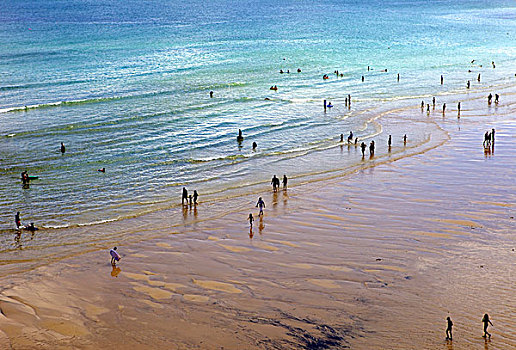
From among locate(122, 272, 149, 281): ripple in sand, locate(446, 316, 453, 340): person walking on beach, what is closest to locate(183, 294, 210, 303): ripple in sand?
locate(122, 272, 149, 281): ripple in sand

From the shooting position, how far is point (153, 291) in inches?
797

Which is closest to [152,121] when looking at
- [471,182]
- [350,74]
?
[471,182]

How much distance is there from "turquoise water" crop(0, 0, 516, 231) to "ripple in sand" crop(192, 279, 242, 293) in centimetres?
994

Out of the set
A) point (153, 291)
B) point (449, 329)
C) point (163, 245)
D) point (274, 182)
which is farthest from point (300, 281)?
point (274, 182)

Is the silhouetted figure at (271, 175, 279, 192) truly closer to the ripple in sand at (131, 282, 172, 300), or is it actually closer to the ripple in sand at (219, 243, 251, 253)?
the ripple in sand at (219, 243, 251, 253)

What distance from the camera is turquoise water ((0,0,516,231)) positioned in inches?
1356

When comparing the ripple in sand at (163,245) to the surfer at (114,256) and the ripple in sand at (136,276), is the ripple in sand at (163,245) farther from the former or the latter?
the ripple in sand at (136,276)

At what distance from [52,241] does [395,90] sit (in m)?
47.6

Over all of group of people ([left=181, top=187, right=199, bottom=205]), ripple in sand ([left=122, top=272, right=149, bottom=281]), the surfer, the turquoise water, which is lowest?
ripple in sand ([left=122, top=272, right=149, bottom=281])

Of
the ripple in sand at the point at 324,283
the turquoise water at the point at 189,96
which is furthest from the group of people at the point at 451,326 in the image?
the turquoise water at the point at 189,96

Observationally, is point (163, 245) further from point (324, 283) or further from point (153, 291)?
point (324, 283)

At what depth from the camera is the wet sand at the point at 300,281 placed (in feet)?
57.0

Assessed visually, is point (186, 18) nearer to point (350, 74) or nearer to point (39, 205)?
point (350, 74)

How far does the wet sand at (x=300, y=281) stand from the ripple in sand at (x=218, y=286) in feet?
0.29
